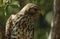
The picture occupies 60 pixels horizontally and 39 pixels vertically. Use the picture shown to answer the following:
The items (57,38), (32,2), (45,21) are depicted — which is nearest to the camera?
(57,38)

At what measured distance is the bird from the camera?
7.25ft

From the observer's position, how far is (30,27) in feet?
7.43

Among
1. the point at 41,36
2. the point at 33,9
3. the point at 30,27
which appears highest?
the point at 33,9

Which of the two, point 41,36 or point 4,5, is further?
point 41,36

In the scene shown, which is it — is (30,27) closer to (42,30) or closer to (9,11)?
Answer: (9,11)

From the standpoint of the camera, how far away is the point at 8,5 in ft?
7.45

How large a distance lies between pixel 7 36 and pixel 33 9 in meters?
0.31

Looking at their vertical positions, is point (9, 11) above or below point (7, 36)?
above

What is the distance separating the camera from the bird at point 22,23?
221 centimetres

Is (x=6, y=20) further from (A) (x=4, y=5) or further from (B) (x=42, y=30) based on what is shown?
(B) (x=42, y=30)

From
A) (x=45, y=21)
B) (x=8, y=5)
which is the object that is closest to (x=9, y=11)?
(x=8, y=5)

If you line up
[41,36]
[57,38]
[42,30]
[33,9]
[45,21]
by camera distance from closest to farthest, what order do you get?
[57,38] < [33,9] < [41,36] < [42,30] < [45,21]

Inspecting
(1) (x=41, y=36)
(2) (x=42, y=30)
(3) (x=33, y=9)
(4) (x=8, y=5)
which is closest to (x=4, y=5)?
(4) (x=8, y=5)

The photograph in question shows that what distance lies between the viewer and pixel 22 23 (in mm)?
2246
